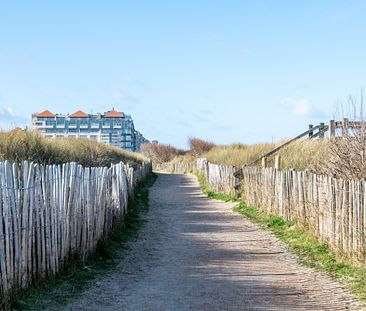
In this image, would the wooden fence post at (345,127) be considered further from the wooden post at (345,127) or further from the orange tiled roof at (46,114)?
the orange tiled roof at (46,114)

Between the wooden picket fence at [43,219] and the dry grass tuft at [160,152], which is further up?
the dry grass tuft at [160,152]

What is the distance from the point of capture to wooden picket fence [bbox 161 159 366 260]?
8680mm

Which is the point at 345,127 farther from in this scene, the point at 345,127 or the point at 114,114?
the point at 114,114

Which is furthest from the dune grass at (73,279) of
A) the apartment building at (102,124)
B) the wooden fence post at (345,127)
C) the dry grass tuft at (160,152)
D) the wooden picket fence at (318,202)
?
the dry grass tuft at (160,152)

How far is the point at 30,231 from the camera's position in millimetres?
6668

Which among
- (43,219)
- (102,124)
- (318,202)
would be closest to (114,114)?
(102,124)

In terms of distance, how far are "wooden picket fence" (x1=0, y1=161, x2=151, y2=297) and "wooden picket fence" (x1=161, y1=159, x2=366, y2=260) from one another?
4437mm

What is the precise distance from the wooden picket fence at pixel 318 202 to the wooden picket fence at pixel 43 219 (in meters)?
4.44

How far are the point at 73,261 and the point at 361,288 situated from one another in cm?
433

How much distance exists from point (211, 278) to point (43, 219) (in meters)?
2.76

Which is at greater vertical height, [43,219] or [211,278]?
[43,219]

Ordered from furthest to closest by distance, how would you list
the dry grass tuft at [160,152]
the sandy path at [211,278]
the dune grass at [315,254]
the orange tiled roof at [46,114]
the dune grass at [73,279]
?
the dry grass tuft at [160,152] → the orange tiled roof at [46,114] → the dune grass at [315,254] → the sandy path at [211,278] → the dune grass at [73,279]

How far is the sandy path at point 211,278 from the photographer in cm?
670

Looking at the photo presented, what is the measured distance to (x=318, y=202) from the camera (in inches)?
439
